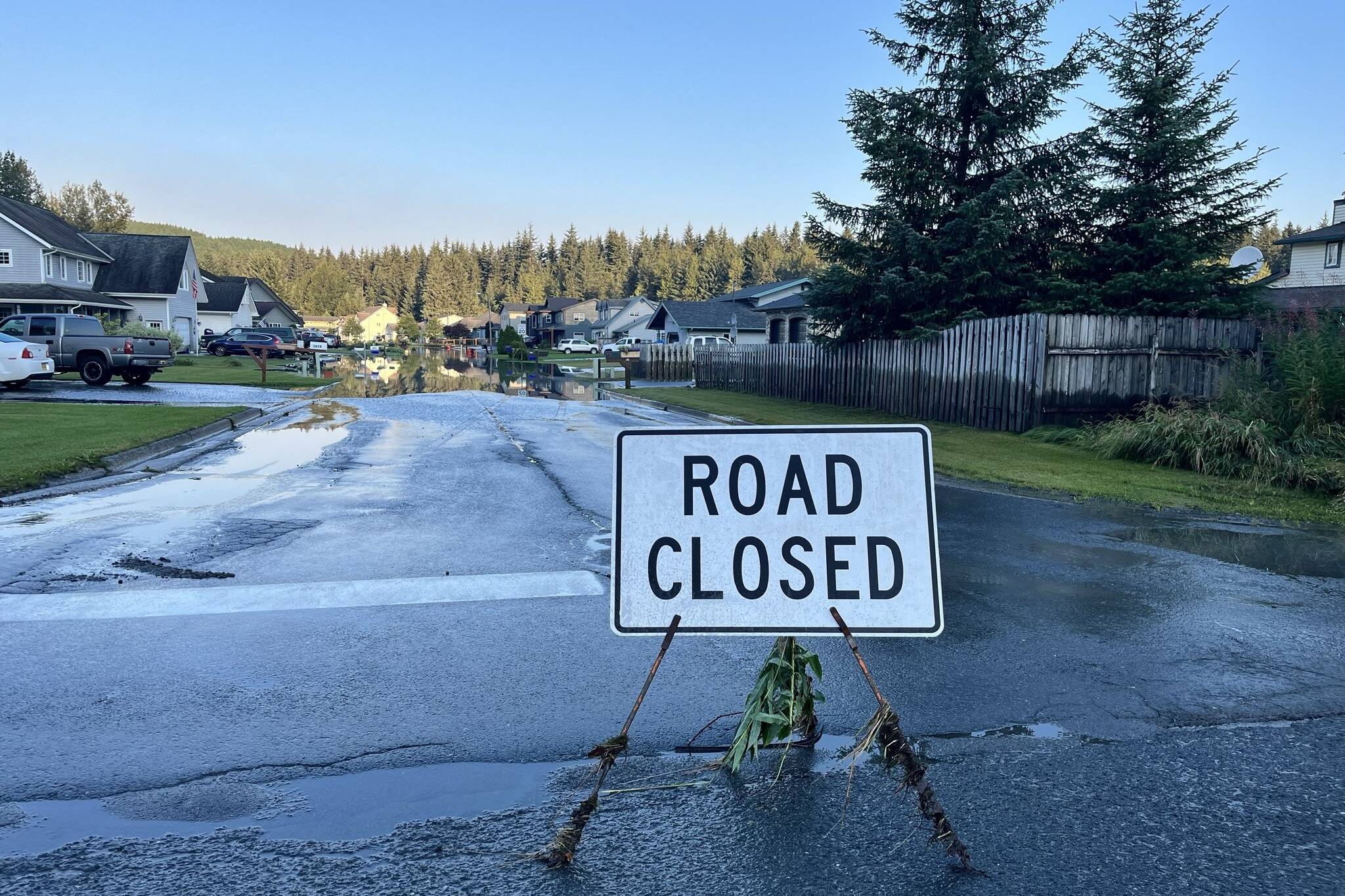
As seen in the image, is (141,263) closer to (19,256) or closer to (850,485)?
(19,256)

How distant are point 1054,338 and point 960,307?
15.4 feet

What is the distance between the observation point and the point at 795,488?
12.9 ft

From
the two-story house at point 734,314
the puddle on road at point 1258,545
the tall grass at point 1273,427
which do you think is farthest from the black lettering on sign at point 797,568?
the two-story house at point 734,314

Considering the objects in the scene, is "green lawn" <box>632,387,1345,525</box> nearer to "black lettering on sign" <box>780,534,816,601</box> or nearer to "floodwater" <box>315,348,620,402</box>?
"black lettering on sign" <box>780,534,816,601</box>

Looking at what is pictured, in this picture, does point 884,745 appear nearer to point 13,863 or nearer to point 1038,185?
point 13,863

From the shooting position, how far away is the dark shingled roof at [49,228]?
4934cm

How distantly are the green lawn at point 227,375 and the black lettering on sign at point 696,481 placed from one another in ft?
97.7

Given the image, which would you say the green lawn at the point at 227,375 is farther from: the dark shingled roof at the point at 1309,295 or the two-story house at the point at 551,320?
the two-story house at the point at 551,320

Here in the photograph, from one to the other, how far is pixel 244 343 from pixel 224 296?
3153 centimetres

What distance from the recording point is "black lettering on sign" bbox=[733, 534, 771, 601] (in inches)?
151

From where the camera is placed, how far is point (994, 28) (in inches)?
875

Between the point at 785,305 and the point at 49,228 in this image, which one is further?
the point at 49,228

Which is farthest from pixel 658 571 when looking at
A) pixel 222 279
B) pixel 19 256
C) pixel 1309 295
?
pixel 222 279

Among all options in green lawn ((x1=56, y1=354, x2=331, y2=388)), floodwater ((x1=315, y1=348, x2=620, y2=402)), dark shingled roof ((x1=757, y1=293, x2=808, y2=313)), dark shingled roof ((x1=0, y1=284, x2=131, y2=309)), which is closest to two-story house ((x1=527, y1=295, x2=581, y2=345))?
floodwater ((x1=315, y1=348, x2=620, y2=402))
